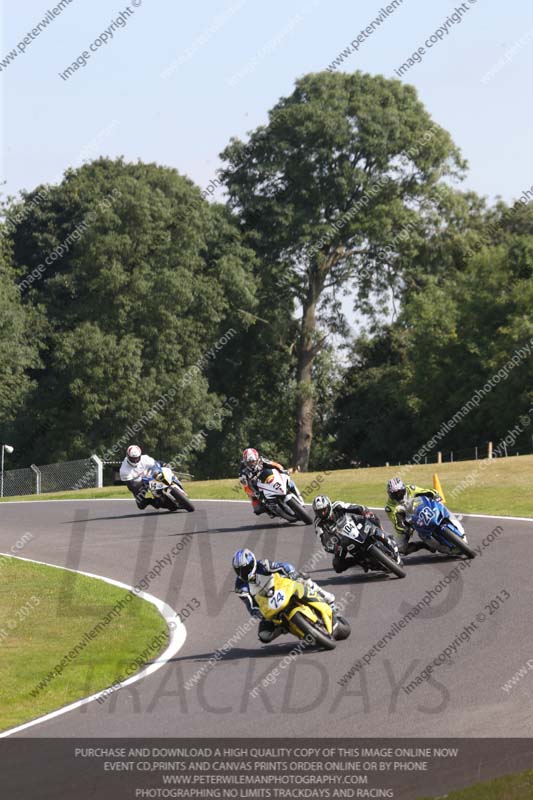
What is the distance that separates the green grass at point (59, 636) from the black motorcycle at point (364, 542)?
291cm

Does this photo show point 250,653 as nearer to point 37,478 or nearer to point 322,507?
point 322,507

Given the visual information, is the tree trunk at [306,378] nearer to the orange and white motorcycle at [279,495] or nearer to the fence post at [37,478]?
the fence post at [37,478]

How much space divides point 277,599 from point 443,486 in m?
20.8

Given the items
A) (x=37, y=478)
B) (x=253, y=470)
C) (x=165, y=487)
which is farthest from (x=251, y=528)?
(x=37, y=478)

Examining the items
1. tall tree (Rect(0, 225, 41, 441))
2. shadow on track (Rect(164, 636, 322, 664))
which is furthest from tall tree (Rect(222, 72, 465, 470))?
shadow on track (Rect(164, 636, 322, 664))

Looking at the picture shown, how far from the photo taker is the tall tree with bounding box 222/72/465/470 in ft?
198

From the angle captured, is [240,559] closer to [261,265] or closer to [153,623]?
[153,623]

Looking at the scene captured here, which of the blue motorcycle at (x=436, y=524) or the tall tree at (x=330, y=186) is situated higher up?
the tall tree at (x=330, y=186)

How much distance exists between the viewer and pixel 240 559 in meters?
13.6

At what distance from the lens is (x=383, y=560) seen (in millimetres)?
17734
